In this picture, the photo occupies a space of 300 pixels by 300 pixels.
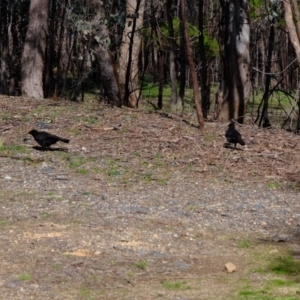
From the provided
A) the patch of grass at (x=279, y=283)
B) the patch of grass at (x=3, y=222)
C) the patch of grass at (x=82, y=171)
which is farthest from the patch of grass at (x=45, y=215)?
the patch of grass at (x=279, y=283)

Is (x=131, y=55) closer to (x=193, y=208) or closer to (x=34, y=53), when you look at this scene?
(x=34, y=53)

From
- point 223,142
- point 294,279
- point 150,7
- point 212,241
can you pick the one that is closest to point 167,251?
point 212,241

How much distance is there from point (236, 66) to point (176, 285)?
11.6 metres

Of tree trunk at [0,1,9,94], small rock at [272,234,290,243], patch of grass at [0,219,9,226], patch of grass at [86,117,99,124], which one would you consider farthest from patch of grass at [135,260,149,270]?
tree trunk at [0,1,9,94]

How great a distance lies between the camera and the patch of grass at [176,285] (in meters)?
6.77

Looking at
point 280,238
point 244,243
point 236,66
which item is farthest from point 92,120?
point 244,243

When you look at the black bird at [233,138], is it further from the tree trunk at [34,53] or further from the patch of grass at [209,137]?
the tree trunk at [34,53]

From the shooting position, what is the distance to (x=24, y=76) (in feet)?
65.7

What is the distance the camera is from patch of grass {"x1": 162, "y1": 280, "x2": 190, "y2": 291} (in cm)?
677

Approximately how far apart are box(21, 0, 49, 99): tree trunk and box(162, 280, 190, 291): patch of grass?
1335 cm

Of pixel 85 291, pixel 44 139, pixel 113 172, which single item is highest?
pixel 44 139

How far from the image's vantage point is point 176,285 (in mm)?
6852

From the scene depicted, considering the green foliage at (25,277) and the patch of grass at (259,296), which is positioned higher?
the patch of grass at (259,296)

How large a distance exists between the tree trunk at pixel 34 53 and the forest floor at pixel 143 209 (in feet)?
12.1
